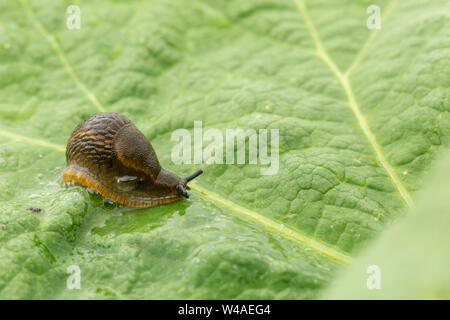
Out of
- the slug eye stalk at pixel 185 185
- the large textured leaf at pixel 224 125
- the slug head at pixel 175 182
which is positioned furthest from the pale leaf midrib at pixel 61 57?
the slug eye stalk at pixel 185 185

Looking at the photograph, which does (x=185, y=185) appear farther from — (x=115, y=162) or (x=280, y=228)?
(x=280, y=228)

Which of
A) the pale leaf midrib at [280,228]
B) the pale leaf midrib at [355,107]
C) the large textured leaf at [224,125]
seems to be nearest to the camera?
the large textured leaf at [224,125]

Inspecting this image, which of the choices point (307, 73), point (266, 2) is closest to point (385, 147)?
point (307, 73)

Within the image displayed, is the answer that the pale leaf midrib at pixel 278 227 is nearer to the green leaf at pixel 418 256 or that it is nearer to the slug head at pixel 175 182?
the slug head at pixel 175 182

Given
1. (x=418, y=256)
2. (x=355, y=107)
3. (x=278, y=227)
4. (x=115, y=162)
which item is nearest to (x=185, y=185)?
(x=115, y=162)

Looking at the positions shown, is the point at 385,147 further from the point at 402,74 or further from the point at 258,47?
the point at 258,47

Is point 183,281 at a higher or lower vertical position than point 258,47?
lower

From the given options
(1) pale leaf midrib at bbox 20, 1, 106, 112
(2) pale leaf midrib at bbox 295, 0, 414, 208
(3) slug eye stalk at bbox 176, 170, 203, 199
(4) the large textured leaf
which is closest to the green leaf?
(4) the large textured leaf
